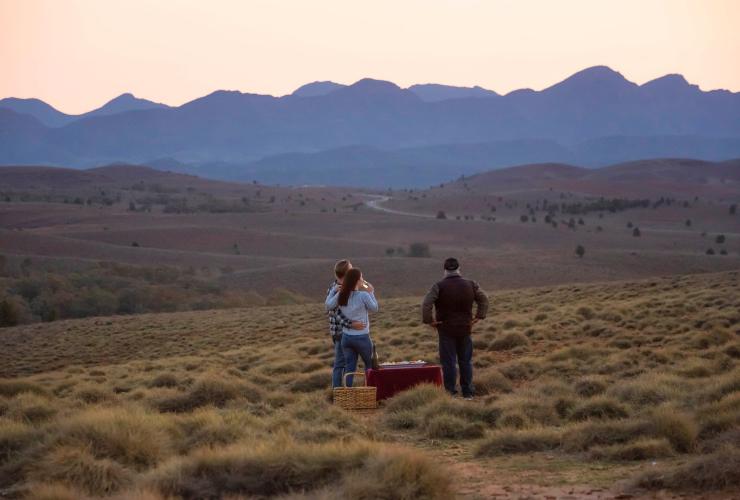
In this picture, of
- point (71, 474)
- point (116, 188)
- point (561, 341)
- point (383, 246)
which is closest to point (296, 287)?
point (383, 246)

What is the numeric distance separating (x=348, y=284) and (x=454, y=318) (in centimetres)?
155

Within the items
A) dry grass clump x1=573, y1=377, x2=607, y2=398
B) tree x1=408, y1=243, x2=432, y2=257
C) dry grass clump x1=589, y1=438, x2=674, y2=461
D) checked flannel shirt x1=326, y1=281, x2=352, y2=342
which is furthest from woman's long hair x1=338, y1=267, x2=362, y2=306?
tree x1=408, y1=243, x2=432, y2=257

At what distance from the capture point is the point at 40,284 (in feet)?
149

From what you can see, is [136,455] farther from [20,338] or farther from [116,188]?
[116,188]

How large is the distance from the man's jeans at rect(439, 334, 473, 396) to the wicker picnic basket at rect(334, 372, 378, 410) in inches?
50.3

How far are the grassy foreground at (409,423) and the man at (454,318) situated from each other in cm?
55

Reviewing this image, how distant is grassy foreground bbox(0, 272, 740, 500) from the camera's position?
7.54 metres

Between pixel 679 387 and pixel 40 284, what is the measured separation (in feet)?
126

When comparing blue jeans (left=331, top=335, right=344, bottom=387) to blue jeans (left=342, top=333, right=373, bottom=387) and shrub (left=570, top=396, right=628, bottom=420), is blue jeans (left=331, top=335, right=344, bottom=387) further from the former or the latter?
shrub (left=570, top=396, right=628, bottom=420)

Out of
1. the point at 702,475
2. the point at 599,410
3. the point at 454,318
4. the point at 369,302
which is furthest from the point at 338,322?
the point at 702,475

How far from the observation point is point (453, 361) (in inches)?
520

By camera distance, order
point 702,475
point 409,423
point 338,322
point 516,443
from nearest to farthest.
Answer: point 702,475, point 516,443, point 409,423, point 338,322

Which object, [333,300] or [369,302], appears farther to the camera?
[333,300]

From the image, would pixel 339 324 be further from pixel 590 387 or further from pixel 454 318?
pixel 590 387
